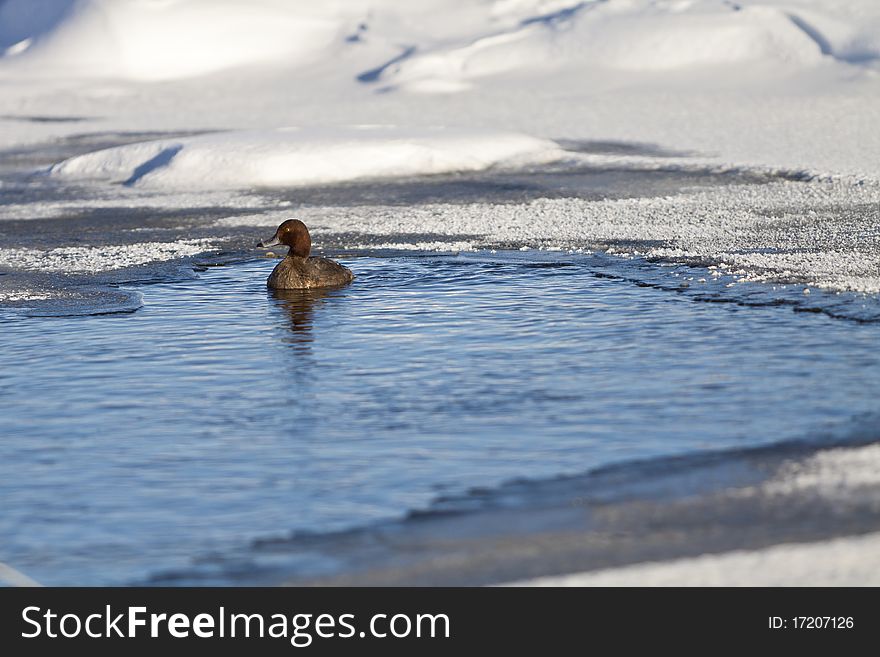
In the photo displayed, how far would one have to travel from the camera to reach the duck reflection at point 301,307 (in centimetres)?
871

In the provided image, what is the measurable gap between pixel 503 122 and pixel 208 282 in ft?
34.8

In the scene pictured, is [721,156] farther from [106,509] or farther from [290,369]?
[106,509]

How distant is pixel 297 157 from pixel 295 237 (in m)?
5.92

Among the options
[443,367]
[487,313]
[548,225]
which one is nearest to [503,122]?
[548,225]

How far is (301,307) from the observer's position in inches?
378

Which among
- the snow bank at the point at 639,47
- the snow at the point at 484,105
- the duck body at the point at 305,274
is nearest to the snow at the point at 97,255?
the snow at the point at 484,105

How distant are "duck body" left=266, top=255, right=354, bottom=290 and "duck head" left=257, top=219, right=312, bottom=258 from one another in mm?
313

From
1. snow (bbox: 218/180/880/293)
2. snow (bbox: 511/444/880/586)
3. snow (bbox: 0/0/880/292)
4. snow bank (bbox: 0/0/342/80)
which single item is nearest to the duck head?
snow (bbox: 218/180/880/293)

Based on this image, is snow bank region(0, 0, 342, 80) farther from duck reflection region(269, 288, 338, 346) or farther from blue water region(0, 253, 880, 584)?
blue water region(0, 253, 880, 584)

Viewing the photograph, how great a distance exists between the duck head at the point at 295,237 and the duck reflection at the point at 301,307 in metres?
0.54

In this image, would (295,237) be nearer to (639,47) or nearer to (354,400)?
(354,400)

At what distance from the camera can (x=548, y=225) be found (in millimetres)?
12461

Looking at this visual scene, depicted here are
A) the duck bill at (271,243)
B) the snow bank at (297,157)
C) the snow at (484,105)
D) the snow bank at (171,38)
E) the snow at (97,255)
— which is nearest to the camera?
the duck bill at (271,243)

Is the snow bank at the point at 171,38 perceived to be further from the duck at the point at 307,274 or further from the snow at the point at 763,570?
the snow at the point at 763,570
